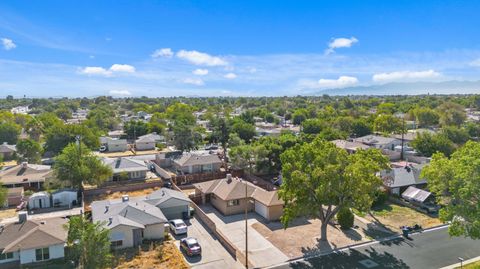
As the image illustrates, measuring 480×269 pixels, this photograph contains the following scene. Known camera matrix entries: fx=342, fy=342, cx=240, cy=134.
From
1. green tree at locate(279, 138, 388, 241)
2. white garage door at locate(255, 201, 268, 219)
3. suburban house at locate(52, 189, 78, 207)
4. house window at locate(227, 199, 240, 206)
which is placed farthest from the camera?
suburban house at locate(52, 189, 78, 207)

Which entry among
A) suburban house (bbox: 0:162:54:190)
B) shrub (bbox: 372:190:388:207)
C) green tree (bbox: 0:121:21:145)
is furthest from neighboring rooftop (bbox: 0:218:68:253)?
green tree (bbox: 0:121:21:145)

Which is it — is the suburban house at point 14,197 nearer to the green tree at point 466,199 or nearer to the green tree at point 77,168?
the green tree at point 77,168

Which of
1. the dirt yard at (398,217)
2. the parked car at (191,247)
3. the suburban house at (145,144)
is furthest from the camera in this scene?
the suburban house at (145,144)

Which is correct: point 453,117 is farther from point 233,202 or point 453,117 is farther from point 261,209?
point 233,202

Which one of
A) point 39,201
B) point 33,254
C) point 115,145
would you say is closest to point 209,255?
point 33,254

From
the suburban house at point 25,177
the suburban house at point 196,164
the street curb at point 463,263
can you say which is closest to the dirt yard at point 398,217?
the street curb at point 463,263

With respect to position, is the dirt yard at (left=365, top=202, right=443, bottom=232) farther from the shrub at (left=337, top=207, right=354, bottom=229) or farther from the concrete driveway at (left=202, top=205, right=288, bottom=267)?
the concrete driveway at (left=202, top=205, right=288, bottom=267)

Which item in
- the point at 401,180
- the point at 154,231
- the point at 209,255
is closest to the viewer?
the point at 209,255
